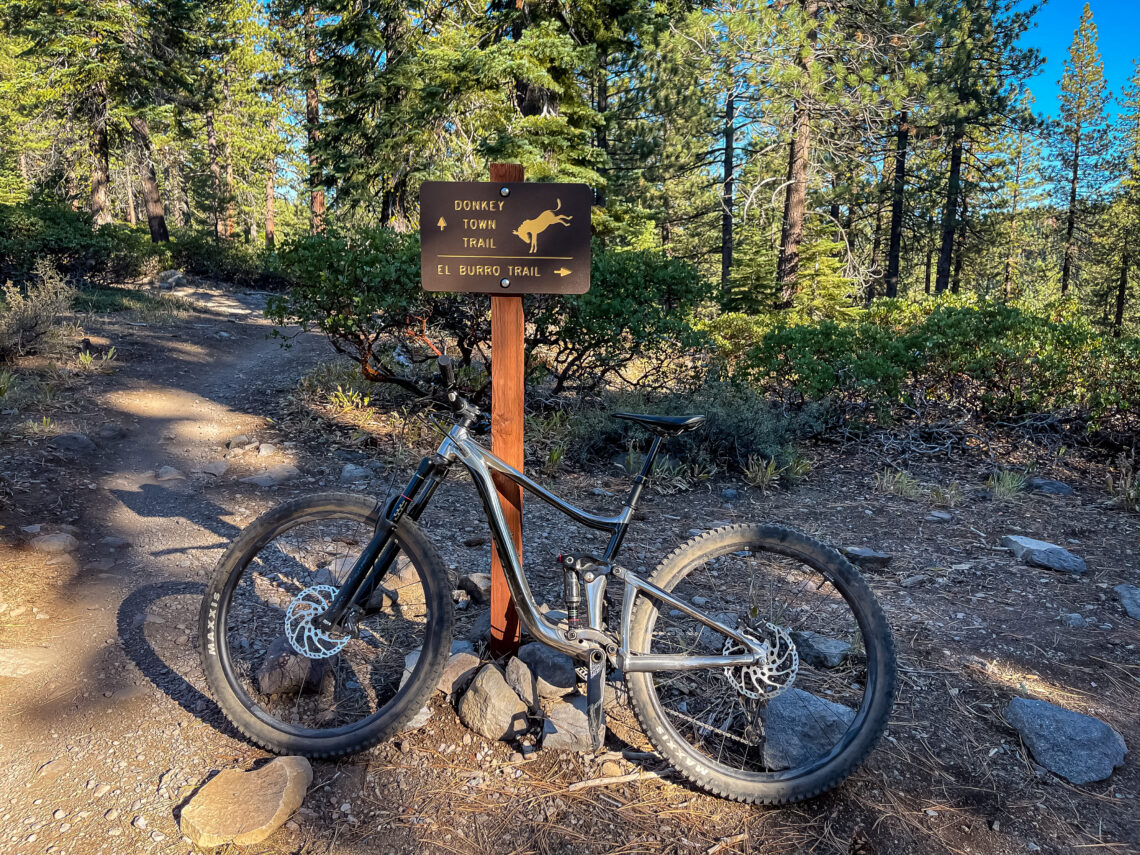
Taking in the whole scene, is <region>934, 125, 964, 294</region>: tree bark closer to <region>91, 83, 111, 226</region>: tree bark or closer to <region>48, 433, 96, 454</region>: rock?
<region>48, 433, 96, 454</region>: rock

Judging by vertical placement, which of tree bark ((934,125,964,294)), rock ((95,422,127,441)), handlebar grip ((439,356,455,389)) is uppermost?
tree bark ((934,125,964,294))

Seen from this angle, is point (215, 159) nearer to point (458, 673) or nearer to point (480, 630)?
point (480, 630)

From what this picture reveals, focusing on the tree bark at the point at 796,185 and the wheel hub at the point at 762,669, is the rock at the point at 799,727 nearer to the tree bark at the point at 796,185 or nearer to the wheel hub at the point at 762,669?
the wheel hub at the point at 762,669

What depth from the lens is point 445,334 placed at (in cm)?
720

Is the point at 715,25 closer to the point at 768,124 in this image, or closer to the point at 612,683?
the point at 768,124

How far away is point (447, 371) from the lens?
7.60 ft

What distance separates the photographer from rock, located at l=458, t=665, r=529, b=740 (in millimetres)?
2533

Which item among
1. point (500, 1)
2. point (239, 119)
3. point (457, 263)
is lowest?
point (457, 263)

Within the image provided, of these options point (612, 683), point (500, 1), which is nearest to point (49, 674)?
point (612, 683)

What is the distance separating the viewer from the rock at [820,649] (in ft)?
9.62

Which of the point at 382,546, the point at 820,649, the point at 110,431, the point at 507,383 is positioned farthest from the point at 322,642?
the point at 110,431

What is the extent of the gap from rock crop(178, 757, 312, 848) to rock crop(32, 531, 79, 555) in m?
2.57

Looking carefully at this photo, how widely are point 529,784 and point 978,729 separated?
1828 millimetres

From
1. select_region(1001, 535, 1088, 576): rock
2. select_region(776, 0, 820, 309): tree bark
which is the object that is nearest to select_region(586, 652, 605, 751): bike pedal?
select_region(1001, 535, 1088, 576): rock
